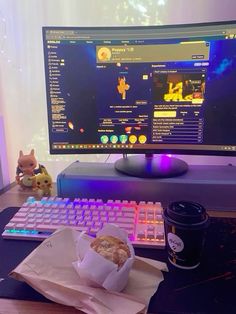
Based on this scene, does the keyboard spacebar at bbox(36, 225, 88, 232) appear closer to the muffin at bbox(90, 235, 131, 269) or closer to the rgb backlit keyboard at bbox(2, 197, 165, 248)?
the rgb backlit keyboard at bbox(2, 197, 165, 248)

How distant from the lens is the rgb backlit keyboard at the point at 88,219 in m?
0.55

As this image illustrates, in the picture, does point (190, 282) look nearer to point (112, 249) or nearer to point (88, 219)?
point (112, 249)

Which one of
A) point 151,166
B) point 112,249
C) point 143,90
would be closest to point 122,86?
point 143,90

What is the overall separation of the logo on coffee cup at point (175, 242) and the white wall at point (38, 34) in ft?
1.92

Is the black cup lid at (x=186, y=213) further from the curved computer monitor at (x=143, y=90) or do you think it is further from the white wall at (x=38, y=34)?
the white wall at (x=38, y=34)

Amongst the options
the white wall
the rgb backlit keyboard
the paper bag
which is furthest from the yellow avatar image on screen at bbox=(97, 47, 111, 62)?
the paper bag

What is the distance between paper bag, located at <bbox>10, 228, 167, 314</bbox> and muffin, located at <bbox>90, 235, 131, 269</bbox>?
1.8 inches

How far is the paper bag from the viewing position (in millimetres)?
383

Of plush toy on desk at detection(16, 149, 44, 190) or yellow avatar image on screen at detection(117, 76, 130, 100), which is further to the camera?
plush toy on desk at detection(16, 149, 44, 190)

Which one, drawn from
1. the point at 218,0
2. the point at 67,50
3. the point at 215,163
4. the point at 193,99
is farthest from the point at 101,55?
the point at 215,163

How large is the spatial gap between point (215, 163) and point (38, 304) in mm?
800

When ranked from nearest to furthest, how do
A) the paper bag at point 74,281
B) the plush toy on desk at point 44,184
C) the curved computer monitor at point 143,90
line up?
the paper bag at point 74,281 < the curved computer monitor at point 143,90 < the plush toy on desk at point 44,184

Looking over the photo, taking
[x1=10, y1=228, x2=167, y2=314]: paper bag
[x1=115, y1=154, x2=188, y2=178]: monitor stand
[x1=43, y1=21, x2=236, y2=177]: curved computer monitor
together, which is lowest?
[x1=10, y1=228, x2=167, y2=314]: paper bag

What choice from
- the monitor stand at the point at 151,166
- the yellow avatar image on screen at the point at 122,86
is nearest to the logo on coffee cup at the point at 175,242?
the monitor stand at the point at 151,166
